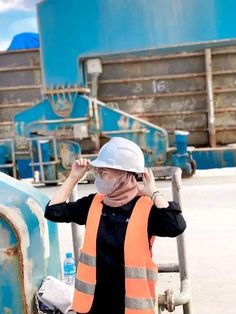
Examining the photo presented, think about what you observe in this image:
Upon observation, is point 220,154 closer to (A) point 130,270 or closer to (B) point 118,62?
(B) point 118,62

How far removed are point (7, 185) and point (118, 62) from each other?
8071 millimetres

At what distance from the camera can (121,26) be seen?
6.14 m

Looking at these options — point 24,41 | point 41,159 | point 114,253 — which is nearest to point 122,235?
point 114,253

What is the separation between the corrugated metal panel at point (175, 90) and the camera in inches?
389

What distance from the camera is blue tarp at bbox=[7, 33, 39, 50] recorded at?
11984 millimetres

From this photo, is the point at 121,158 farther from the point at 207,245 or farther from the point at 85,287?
the point at 207,245

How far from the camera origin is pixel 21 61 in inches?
416

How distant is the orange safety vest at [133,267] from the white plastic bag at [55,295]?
1.38ft

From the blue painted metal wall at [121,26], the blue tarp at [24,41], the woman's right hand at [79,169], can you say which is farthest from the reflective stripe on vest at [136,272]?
the blue tarp at [24,41]

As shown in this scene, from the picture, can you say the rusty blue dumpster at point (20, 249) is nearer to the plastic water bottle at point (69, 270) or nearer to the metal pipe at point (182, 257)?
the plastic water bottle at point (69, 270)

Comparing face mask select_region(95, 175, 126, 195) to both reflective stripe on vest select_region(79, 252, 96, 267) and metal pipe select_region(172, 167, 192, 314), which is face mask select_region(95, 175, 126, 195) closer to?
reflective stripe on vest select_region(79, 252, 96, 267)

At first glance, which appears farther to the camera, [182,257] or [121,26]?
[121,26]

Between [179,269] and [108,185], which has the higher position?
[108,185]

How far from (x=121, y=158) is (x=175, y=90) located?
857cm
